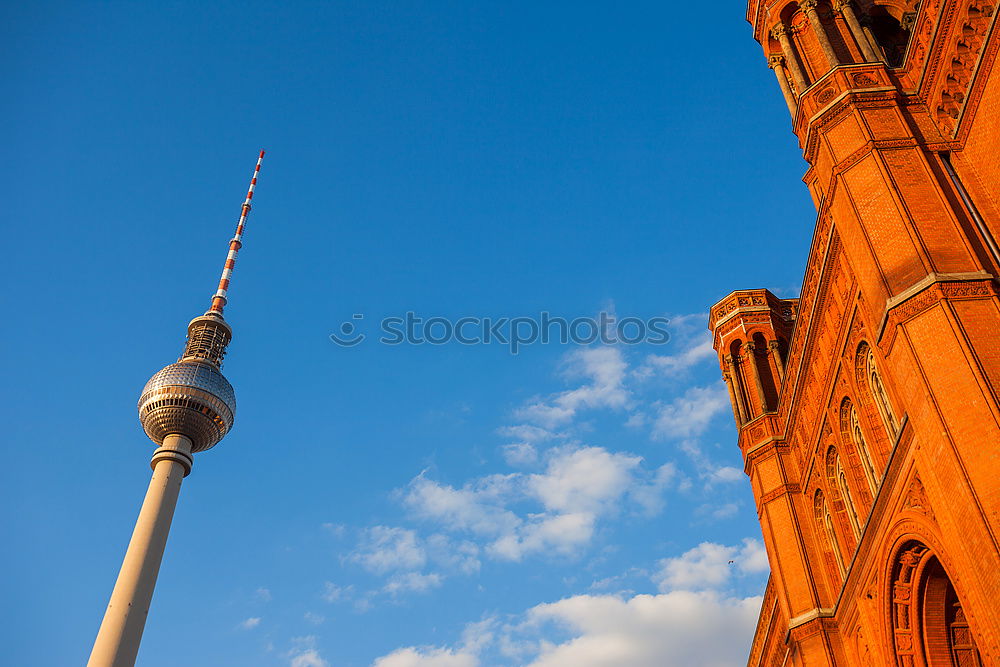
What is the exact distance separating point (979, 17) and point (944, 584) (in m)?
10.2

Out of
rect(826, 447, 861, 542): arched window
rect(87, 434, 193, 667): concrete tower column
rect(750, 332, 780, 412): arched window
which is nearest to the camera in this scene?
rect(826, 447, 861, 542): arched window

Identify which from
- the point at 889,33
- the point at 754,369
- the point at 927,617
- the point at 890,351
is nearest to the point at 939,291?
the point at 890,351

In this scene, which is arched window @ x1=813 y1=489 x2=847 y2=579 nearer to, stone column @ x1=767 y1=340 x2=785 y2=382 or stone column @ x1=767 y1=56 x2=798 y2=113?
stone column @ x1=767 y1=340 x2=785 y2=382

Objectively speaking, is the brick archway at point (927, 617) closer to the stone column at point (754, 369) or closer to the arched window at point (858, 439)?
the arched window at point (858, 439)

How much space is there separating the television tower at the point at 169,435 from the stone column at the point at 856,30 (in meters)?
46.2

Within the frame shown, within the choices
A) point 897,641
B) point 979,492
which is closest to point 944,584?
point 897,641

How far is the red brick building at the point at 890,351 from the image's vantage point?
1227 centimetres

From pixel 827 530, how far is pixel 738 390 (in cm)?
604

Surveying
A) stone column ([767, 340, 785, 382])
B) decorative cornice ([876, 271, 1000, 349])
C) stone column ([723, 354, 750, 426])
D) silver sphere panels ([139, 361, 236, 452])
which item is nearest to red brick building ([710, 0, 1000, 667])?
decorative cornice ([876, 271, 1000, 349])

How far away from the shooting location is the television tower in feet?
154

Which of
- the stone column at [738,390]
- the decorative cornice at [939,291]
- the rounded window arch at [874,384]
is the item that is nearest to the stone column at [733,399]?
the stone column at [738,390]

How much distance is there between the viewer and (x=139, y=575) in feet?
161

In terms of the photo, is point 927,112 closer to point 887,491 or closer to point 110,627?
point 887,491

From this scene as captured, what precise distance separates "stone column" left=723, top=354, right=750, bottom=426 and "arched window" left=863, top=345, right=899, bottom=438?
7.98 m
